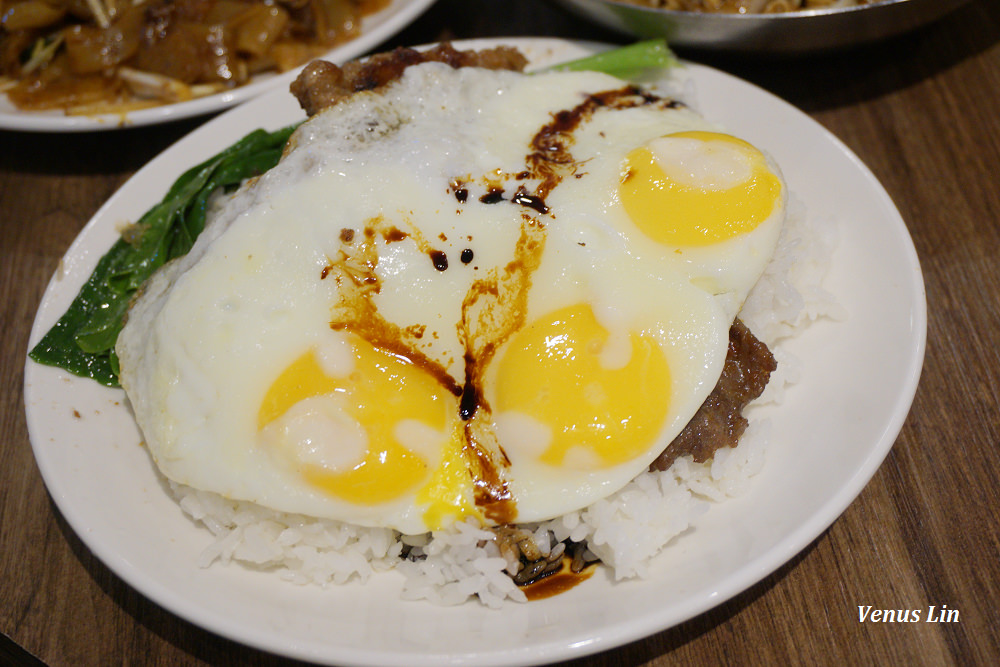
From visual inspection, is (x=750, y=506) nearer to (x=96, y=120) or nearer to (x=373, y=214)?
(x=373, y=214)

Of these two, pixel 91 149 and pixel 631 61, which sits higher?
pixel 631 61

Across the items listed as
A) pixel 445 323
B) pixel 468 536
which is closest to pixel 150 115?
pixel 445 323

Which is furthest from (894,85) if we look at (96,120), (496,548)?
(96,120)

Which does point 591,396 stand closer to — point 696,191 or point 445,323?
point 445,323

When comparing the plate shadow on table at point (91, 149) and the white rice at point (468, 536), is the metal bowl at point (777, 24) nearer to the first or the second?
the white rice at point (468, 536)

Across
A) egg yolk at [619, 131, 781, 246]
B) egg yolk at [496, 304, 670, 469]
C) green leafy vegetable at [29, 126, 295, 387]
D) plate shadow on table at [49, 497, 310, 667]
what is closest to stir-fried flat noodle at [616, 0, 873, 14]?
egg yolk at [619, 131, 781, 246]
